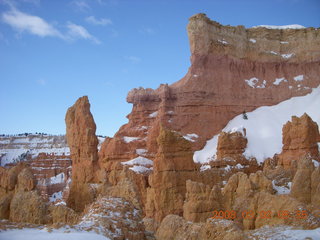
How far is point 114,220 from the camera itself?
8.16 metres

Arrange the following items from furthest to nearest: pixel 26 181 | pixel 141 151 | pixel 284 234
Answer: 1. pixel 141 151
2. pixel 26 181
3. pixel 284 234

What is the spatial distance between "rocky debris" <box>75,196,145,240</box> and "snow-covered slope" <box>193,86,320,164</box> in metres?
26.2

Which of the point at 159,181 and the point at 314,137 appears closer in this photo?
the point at 159,181

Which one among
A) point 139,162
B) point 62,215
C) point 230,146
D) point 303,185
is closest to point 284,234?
point 303,185

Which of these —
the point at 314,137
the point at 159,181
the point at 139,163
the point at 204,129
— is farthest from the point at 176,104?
the point at 159,181

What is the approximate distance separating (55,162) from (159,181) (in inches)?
2655

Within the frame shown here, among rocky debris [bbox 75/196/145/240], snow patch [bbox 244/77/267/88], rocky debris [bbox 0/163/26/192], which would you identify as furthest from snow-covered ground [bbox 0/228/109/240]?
snow patch [bbox 244/77/267/88]

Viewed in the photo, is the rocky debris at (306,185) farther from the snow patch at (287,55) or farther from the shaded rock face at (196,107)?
Result: the snow patch at (287,55)

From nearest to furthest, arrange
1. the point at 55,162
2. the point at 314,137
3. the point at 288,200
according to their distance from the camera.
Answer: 1. the point at 288,200
2. the point at 314,137
3. the point at 55,162

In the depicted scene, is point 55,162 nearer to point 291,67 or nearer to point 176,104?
point 176,104

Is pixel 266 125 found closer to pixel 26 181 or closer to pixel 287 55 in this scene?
pixel 287 55

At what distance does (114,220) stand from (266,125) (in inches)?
1333

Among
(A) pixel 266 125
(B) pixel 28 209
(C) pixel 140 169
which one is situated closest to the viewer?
(B) pixel 28 209

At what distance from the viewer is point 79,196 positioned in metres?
23.9
